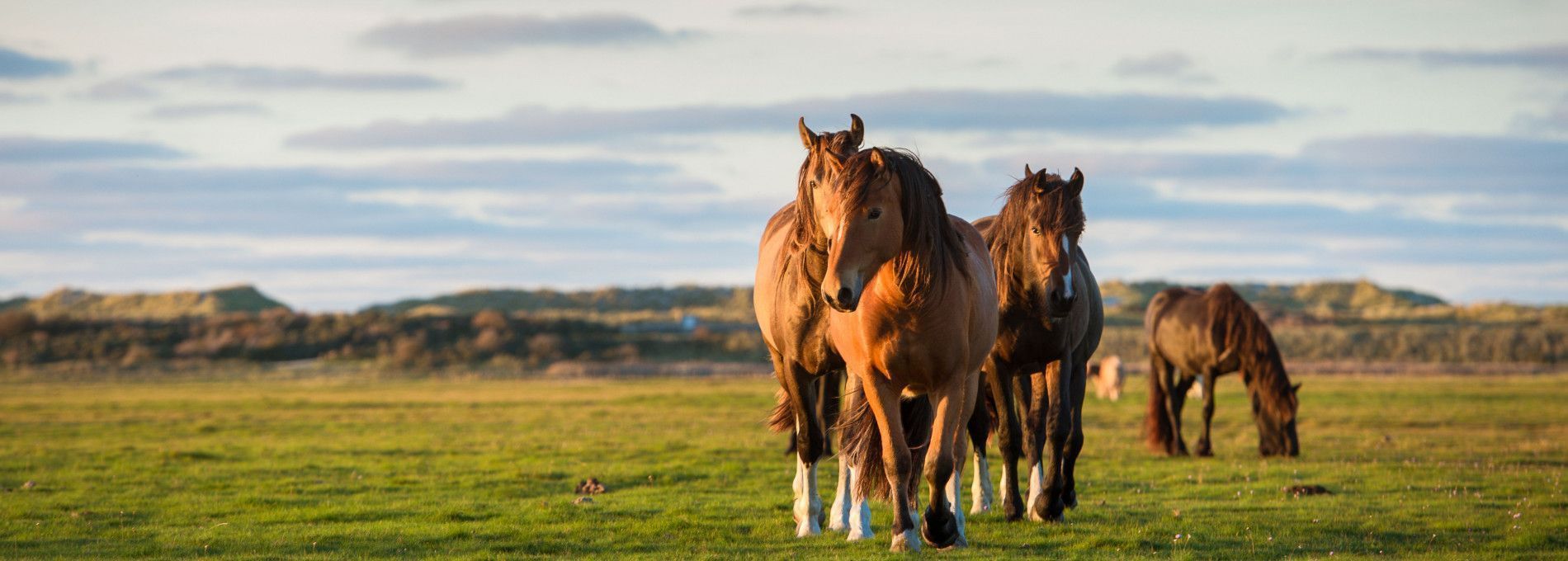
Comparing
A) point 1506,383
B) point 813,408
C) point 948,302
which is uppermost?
point 948,302

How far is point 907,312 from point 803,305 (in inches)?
37.9

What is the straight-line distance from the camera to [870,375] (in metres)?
7.00

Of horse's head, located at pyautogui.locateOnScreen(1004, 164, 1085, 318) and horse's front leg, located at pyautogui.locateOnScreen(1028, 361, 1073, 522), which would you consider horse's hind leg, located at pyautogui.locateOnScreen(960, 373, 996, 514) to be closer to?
horse's front leg, located at pyautogui.locateOnScreen(1028, 361, 1073, 522)

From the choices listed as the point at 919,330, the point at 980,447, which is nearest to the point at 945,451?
the point at 919,330

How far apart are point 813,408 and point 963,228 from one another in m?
1.51

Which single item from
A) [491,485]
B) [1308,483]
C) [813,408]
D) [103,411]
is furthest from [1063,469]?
[103,411]

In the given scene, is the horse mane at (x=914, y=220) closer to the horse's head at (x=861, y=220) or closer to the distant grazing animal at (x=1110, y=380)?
the horse's head at (x=861, y=220)

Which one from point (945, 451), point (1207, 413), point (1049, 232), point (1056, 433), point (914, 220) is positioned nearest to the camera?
point (914, 220)

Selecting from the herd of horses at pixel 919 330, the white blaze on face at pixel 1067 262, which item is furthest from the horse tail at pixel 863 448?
the white blaze on face at pixel 1067 262

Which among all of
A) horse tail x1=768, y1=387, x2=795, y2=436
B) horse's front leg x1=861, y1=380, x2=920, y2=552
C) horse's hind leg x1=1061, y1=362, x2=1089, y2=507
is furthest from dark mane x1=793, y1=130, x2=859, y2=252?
horse's hind leg x1=1061, y1=362, x2=1089, y2=507

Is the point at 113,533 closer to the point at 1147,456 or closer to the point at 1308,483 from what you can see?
the point at 1308,483

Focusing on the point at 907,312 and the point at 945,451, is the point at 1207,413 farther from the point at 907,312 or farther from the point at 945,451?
the point at 907,312

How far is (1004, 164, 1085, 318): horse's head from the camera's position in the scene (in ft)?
26.4

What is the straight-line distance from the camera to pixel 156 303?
103 meters
